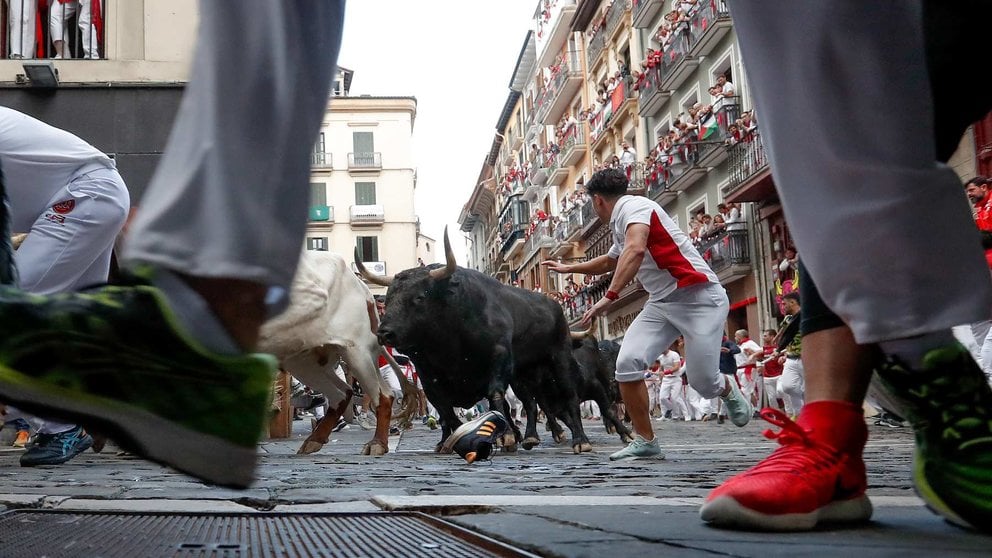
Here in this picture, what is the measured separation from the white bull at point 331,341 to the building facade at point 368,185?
63084 millimetres

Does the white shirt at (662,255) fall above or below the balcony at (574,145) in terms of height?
below

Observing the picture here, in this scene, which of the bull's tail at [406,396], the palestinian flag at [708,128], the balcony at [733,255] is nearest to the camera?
the bull's tail at [406,396]

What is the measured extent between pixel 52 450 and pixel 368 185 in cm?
6876

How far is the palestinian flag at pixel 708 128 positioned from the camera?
29953 mm

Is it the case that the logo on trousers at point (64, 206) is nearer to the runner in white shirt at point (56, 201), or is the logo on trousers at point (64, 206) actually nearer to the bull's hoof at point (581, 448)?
the runner in white shirt at point (56, 201)

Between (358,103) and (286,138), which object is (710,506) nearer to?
(286,138)

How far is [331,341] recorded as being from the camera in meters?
9.34

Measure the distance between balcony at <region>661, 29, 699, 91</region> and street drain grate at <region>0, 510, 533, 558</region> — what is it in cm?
3031

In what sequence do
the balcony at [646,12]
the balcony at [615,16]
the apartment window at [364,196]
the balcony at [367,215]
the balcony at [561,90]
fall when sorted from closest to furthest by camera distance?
the balcony at [646,12] < the balcony at [615,16] < the balcony at [561,90] < the balcony at [367,215] < the apartment window at [364,196]

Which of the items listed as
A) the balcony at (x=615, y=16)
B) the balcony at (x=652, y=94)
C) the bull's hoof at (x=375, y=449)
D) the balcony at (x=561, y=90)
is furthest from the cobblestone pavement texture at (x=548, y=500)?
the balcony at (x=561, y=90)

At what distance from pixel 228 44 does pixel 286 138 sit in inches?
6.3

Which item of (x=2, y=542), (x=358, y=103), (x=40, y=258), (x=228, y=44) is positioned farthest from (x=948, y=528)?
(x=358, y=103)

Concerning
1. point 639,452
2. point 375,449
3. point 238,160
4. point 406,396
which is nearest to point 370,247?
point 406,396

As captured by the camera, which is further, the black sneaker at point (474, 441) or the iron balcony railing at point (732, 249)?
the iron balcony railing at point (732, 249)
